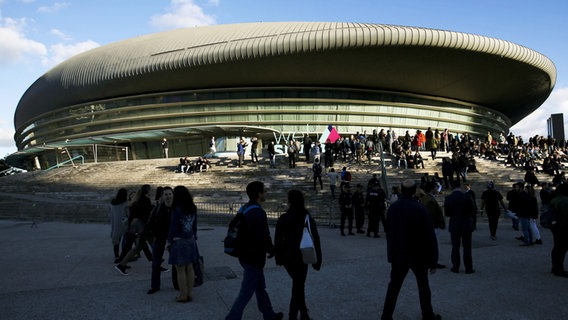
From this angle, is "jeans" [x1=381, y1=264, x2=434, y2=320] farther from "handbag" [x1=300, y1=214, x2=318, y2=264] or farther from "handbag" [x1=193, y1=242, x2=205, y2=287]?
"handbag" [x1=193, y1=242, x2=205, y2=287]

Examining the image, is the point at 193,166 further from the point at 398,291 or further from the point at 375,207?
the point at 398,291

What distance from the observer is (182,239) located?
5578 millimetres

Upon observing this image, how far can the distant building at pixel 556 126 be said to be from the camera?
30.8 metres

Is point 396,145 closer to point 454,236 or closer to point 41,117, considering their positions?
point 454,236

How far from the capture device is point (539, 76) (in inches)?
1713

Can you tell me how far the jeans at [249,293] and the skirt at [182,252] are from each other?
47.7 inches

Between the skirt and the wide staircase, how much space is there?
9.65 meters

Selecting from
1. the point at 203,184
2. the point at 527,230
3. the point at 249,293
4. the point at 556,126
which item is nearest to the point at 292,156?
the point at 203,184

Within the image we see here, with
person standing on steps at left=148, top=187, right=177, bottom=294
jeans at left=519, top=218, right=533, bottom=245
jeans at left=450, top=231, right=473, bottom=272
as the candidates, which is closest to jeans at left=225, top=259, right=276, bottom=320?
person standing on steps at left=148, top=187, right=177, bottom=294

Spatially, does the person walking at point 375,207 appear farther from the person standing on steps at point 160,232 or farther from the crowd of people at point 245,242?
the person standing on steps at point 160,232

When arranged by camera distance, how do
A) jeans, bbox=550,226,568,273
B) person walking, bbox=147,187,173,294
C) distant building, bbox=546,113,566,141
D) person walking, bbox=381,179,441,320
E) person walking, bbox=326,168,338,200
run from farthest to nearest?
distant building, bbox=546,113,566,141, person walking, bbox=326,168,338,200, jeans, bbox=550,226,568,273, person walking, bbox=147,187,173,294, person walking, bbox=381,179,441,320

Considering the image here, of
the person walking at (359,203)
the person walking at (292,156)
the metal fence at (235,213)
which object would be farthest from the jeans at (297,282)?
the person walking at (292,156)

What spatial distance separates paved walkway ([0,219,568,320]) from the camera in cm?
519

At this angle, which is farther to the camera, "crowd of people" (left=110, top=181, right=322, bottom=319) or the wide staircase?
the wide staircase
